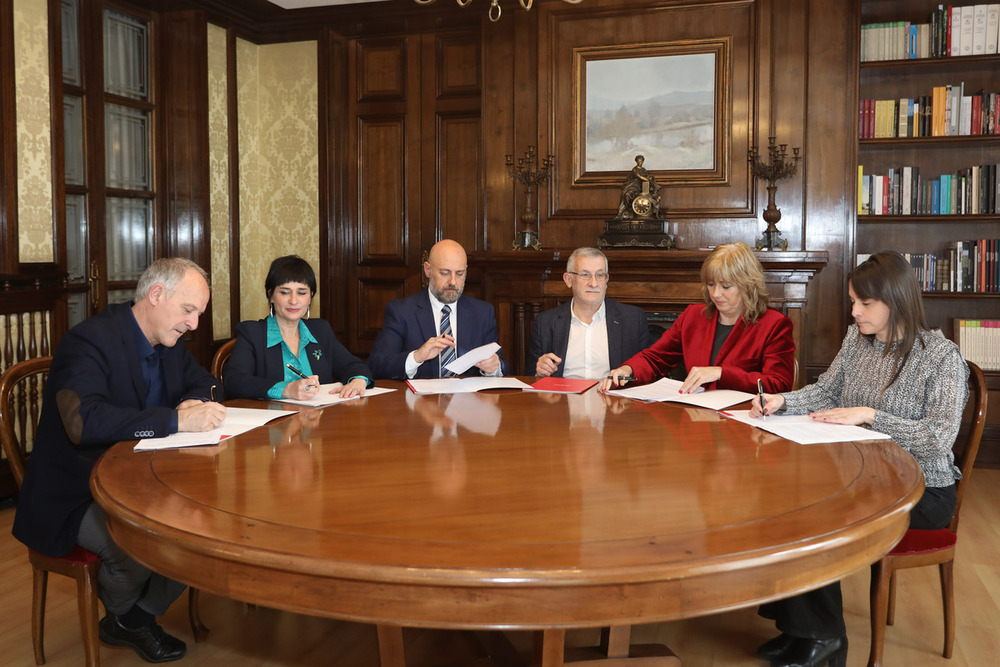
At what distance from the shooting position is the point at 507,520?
4.59 ft

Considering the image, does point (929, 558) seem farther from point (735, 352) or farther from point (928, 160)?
point (928, 160)

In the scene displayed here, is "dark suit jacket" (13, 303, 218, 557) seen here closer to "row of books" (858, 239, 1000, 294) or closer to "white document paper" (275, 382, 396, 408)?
A: "white document paper" (275, 382, 396, 408)

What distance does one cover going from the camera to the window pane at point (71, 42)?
457 cm

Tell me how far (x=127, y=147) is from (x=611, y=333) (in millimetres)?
3350

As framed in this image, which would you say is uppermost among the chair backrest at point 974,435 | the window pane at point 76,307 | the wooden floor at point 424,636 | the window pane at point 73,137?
the window pane at point 73,137

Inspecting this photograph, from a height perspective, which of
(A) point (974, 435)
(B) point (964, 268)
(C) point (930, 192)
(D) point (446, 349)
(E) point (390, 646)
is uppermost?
(C) point (930, 192)

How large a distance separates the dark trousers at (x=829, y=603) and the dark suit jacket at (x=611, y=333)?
1.51 meters

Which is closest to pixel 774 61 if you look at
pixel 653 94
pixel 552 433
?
pixel 653 94

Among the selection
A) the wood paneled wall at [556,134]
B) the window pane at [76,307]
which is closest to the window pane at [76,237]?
the window pane at [76,307]

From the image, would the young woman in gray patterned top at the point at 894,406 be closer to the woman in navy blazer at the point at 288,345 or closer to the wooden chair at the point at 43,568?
the woman in navy blazer at the point at 288,345

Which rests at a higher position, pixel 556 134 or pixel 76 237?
pixel 556 134

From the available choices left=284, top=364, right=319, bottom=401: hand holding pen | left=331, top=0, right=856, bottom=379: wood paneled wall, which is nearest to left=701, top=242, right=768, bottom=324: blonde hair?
left=284, top=364, right=319, bottom=401: hand holding pen

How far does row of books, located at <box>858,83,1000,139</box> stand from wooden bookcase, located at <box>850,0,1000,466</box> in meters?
0.07

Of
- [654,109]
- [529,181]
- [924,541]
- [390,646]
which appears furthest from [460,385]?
[654,109]
